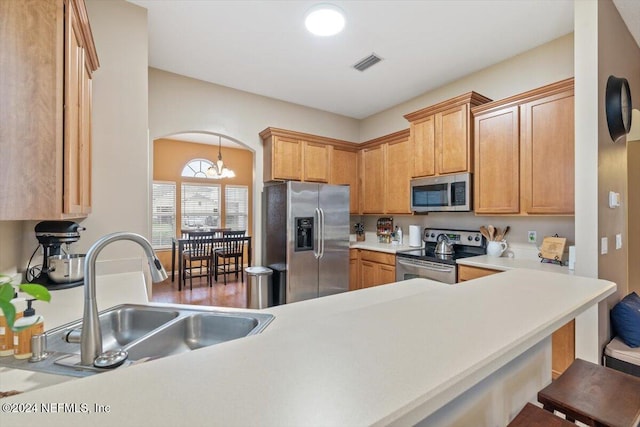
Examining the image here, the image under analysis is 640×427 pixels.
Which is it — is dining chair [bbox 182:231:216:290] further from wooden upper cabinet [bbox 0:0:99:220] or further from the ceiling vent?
wooden upper cabinet [bbox 0:0:99:220]

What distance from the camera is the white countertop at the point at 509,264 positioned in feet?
7.73

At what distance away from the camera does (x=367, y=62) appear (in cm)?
302

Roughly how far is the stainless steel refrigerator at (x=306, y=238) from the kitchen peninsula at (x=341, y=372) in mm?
2420

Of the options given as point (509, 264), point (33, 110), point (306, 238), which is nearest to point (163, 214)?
point (306, 238)

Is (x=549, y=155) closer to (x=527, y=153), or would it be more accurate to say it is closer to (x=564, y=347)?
(x=527, y=153)

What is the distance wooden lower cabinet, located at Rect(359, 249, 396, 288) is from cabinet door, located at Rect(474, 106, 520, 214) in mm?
1138

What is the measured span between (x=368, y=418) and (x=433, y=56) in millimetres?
3274

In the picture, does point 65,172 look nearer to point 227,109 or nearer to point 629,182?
point 227,109

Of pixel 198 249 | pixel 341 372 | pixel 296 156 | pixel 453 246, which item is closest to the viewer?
pixel 341 372

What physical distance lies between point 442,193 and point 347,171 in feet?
5.01

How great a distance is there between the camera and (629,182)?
9.84 feet

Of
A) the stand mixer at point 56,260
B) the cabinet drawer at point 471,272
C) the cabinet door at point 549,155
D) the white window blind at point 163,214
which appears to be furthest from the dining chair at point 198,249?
the cabinet door at point 549,155

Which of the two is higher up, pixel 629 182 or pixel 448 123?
pixel 448 123

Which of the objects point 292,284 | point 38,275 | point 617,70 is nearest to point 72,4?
point 38,275
